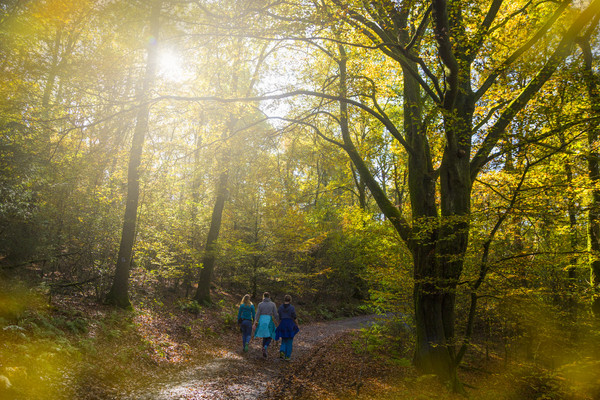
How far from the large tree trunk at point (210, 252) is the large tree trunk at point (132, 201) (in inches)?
139

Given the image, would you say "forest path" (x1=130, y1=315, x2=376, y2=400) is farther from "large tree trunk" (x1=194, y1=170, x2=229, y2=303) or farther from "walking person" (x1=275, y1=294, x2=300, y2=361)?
"large tree trunk" (x1=194, y1=170, x2=229, y2=303)

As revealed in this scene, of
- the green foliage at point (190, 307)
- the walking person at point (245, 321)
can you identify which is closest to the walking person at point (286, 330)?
the walking person at point (245, 321)

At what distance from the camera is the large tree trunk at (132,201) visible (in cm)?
951

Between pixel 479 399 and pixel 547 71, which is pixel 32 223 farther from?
pixel 547 71

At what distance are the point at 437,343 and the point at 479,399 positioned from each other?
1209mm

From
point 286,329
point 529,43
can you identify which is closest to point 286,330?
point 286,329

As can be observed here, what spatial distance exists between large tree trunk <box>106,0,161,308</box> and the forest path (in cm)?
363

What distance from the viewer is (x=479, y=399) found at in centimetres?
648

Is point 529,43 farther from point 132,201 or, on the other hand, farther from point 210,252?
point 210,252

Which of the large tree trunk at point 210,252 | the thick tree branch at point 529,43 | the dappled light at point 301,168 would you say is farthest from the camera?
the large tree trunk at point 210,252

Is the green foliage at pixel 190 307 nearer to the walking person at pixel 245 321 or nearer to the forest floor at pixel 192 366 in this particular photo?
the forest floor at pixel 192 366

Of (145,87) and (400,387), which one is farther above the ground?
(145,87)

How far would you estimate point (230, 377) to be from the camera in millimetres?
7027

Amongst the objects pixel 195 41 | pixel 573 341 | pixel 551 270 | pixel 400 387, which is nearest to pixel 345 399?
pixel 400 387
